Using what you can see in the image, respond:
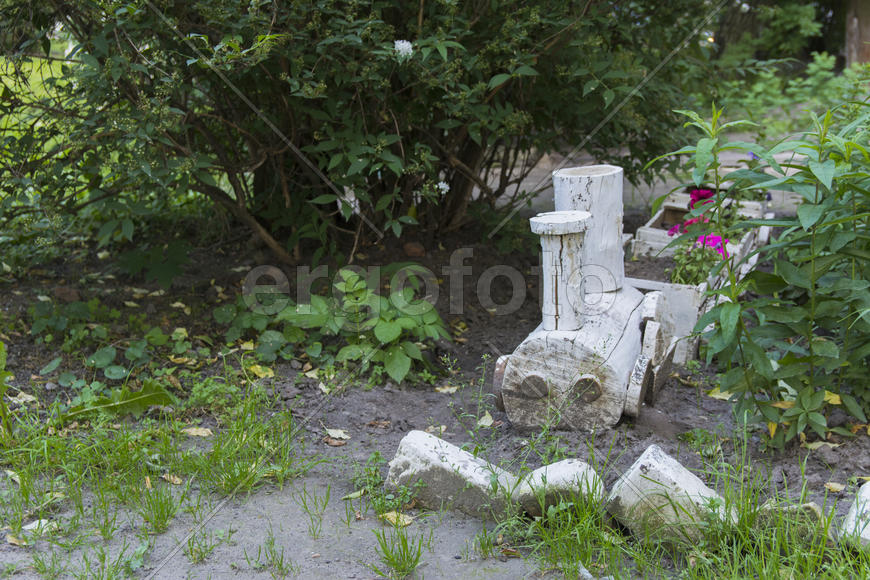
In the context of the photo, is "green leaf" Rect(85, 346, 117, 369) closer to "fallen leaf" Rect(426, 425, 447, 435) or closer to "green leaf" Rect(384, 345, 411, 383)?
"green leaf" Rect(384, 345, 411, 383)

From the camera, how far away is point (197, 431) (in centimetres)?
322

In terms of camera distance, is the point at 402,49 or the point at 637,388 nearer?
the point at 637,388

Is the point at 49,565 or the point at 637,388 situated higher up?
the point at 637,388

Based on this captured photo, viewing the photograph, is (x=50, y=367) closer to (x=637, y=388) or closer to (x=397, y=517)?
(x=397, y=517)

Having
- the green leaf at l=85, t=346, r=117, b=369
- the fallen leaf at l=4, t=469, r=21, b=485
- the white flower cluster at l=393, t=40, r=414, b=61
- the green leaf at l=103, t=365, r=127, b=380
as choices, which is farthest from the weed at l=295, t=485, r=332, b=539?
the white flower cluster at l=393, t=40, r=414, b=61

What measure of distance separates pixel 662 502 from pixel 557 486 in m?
0.32

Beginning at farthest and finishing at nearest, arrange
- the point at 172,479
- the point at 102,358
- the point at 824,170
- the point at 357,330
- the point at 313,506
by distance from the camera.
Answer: the point at 357,330 → the point at 102,358 → the point at 172,479 → the point at 313,506 → the point at 824,170

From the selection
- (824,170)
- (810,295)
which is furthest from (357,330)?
(824,170)

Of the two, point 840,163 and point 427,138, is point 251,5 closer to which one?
point 427,138

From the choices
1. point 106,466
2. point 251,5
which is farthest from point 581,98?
point 106,466

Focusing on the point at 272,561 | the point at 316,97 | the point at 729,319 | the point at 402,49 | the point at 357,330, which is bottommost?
the point at 272,561

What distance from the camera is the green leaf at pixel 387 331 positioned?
3.74m

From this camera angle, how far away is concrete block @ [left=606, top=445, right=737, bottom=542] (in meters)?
2.45

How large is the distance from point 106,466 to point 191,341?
127 cm
